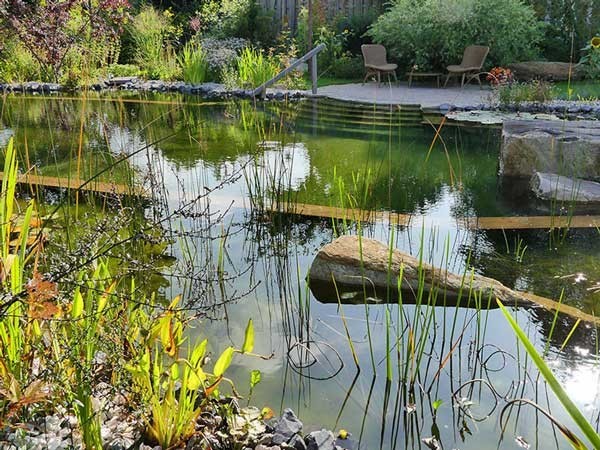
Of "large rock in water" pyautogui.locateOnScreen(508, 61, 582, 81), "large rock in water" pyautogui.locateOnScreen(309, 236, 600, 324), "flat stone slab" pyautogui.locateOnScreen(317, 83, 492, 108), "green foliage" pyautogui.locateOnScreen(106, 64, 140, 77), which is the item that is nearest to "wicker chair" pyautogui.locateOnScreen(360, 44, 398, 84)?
"flat stone slab" pyautogui.locateOnScreen(317, 83, 492, 108)

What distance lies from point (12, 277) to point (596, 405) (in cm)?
179

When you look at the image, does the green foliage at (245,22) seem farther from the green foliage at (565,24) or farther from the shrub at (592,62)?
the shrub at (592,62)

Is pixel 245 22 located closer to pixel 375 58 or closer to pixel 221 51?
pixel 221 51

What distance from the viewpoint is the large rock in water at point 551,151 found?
15.9ft

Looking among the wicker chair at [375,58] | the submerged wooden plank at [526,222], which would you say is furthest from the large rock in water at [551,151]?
the wicker chair at [375,58]

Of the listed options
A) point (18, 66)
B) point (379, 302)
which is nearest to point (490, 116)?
point (379, 302)

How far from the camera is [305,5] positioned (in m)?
14.2

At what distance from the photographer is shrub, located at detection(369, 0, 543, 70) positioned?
36.0 feet

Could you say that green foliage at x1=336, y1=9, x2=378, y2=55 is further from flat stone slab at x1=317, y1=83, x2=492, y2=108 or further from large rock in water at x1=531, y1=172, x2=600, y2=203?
large rock in water at x1=531, y1=172, x2=600, y2=203

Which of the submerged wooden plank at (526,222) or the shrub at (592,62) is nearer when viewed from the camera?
the submerged wooden plank at (526,222)

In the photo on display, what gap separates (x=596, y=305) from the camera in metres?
2.75

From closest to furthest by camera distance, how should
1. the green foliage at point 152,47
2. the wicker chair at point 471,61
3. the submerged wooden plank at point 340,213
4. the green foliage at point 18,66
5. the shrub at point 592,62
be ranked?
the submerged wooden plank at point 340,213
the shrub at point 592,62
the green foliage at point 18,66
the wicker chair at point 471,61
the green foliage at point 152,47

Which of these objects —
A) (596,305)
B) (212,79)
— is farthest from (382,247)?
(212,79)

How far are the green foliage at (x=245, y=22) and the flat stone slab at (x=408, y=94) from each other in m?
3.23
